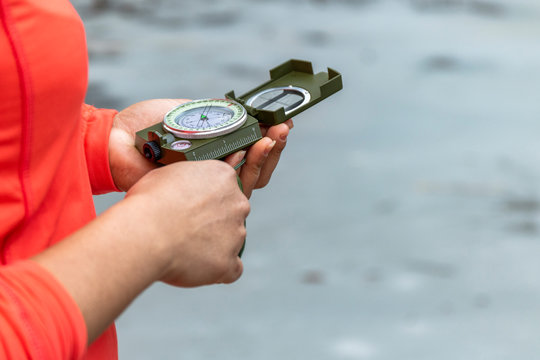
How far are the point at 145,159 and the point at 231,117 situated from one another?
0.57 feet

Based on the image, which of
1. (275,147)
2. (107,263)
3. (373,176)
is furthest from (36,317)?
(373,176)

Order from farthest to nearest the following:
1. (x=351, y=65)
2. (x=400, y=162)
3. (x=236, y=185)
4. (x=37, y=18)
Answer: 1. (x=351, y=65)
2. (x=400, y=162)
3. (x=236, y=185)
4. (x=37, y=18)

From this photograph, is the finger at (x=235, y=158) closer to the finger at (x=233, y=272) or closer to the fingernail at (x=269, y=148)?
the fingernail at (x=269, y=148)

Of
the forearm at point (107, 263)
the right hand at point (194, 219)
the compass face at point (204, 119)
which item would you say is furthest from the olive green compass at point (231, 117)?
the forearm at point (107, 263)

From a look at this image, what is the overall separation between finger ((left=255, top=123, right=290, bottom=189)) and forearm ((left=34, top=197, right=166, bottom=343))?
0.44 meters

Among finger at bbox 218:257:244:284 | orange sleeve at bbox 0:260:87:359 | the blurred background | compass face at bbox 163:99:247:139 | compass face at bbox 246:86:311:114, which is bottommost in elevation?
the blurred background

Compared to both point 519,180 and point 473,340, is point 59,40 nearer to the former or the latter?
point 473,340

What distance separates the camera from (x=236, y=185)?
1.04 m

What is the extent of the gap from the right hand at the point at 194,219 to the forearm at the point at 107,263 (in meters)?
0.02

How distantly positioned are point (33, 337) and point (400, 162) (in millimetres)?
2780

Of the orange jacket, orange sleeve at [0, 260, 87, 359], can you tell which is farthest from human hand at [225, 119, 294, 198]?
orange sleeve at [0, 260, 87, 359]

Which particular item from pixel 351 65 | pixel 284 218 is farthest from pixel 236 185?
pixel 351 65

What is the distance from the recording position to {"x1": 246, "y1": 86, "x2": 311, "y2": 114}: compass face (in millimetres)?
1294

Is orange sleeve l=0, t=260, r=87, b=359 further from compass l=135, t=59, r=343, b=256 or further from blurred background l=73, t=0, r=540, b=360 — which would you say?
blurred background l=73, t=0, r=540, b=360
